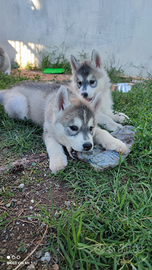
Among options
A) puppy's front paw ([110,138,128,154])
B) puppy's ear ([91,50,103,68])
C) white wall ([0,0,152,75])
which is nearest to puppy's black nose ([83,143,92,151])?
puppy's front paw ([110,138,128,154])

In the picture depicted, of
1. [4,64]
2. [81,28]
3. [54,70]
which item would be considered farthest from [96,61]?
[81,28]

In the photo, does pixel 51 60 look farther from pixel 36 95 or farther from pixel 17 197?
pixel 17 197

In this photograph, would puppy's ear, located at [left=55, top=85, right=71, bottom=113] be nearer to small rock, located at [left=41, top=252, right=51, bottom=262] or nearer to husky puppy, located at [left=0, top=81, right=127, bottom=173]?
husky puppy, located at [left=0, top=81, right=127, bottom=173]

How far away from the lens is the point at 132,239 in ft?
4.87

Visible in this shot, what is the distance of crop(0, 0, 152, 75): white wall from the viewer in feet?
26.6

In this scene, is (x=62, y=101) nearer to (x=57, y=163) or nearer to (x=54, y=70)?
(x=57, y=163)

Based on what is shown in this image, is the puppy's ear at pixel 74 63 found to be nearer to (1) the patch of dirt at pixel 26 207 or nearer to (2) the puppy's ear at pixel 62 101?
(2) the puppy's ear at pixel 62 101

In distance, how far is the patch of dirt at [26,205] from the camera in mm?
1425

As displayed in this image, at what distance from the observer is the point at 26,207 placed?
72.4 inches

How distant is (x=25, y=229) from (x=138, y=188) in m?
1.18

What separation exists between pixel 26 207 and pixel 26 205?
0.09ft

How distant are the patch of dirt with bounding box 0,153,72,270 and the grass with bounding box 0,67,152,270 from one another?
81 mm

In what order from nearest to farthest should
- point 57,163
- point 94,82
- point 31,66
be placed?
point 57,163
point 94,82
point 31,66

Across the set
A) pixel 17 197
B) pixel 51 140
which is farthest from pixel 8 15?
pixel 17 197
